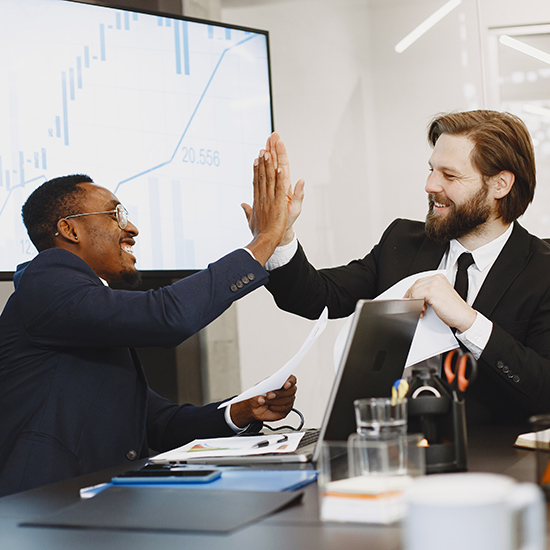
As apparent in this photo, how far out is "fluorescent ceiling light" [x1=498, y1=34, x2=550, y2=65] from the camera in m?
3.70

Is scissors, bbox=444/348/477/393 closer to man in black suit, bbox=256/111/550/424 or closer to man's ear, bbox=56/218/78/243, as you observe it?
man in black suit, bbox=256/111/550/424

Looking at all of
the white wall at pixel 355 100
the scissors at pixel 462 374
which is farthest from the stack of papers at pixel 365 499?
the white wall at pixel 355 100

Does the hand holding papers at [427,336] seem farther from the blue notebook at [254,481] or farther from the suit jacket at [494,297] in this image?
the blue notebook at [254,481]

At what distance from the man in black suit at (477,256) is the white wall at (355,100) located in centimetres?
135

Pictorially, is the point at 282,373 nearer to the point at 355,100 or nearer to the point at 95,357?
the point at 95,357

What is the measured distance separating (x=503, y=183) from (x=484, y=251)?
25cm

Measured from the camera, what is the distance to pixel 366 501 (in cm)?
83

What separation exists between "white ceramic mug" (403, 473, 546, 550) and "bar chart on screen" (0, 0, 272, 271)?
2088mm

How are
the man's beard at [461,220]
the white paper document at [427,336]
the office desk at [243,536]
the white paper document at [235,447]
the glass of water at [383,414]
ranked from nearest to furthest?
the office desk at [243,536]
the glass of water at [383,414]
the white paper document at [235,447]
the white paper document at [427,336]
the man's beard at [461,220]

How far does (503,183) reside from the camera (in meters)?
2.16

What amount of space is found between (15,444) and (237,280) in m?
0.59

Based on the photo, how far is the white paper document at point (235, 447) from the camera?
50.2 inches

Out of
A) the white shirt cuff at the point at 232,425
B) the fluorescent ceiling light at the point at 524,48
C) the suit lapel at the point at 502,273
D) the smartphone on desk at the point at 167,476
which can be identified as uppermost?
the fluorescent ceiling light at the point at 524,48

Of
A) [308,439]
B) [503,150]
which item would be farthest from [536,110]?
[308,439]
